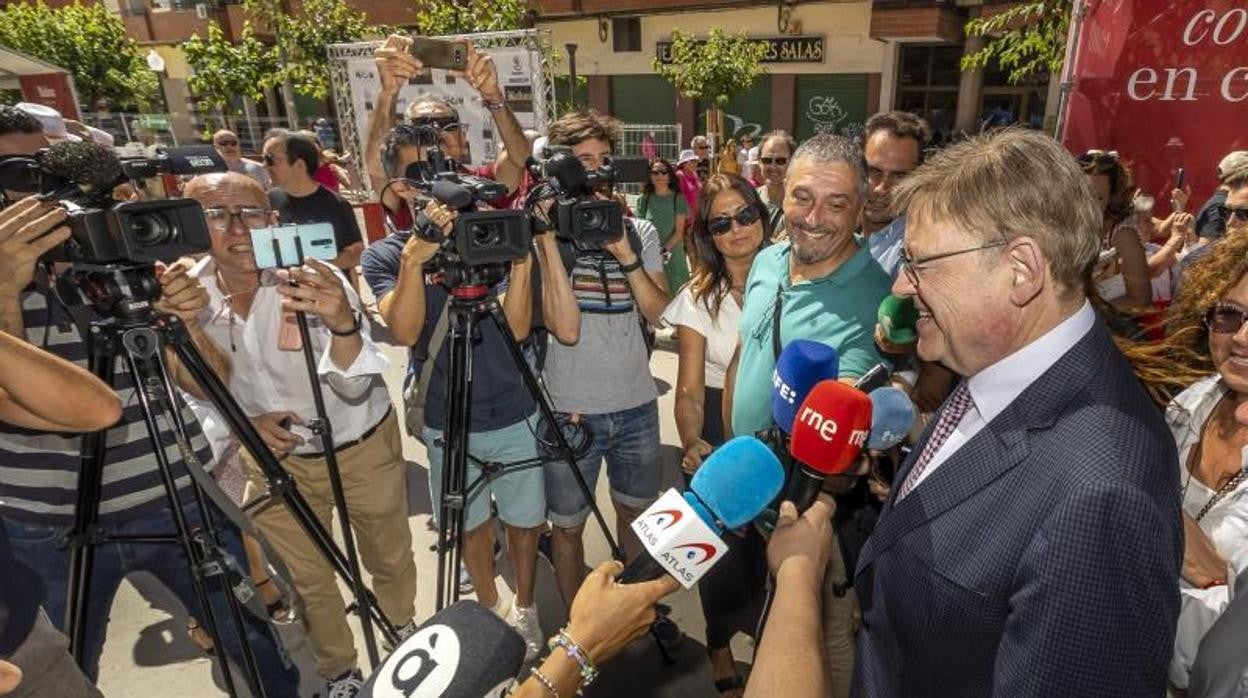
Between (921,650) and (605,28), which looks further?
(605,28)

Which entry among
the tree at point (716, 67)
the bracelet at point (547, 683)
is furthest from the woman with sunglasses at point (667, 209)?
the tree at point (716, 67)

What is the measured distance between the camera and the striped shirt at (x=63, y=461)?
196 cm

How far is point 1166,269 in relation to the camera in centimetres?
390

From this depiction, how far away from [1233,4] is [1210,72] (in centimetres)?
38

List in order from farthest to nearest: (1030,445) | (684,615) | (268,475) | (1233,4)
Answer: (1233,4)
(684,615)
(268,475)
(1030,445)

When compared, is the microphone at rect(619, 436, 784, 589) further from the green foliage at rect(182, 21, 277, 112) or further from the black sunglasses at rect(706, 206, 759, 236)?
the green foliage at rect(182, 21, 277, 112)

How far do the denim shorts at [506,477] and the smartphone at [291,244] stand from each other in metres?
1.04

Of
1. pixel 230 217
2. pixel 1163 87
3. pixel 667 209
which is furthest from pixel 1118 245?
pixel 230 217

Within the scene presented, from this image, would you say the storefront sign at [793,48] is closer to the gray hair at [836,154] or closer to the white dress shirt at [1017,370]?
the gray hair at [836,154]

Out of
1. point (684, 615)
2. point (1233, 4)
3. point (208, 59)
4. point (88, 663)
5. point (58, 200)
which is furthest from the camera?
point (208, 59)

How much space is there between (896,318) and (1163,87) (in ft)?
12.2

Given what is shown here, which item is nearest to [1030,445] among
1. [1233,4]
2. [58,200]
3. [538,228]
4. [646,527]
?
[646,527]

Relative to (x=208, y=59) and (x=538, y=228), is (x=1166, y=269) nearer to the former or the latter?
(x=538, y=228)

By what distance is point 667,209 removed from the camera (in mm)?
6184
